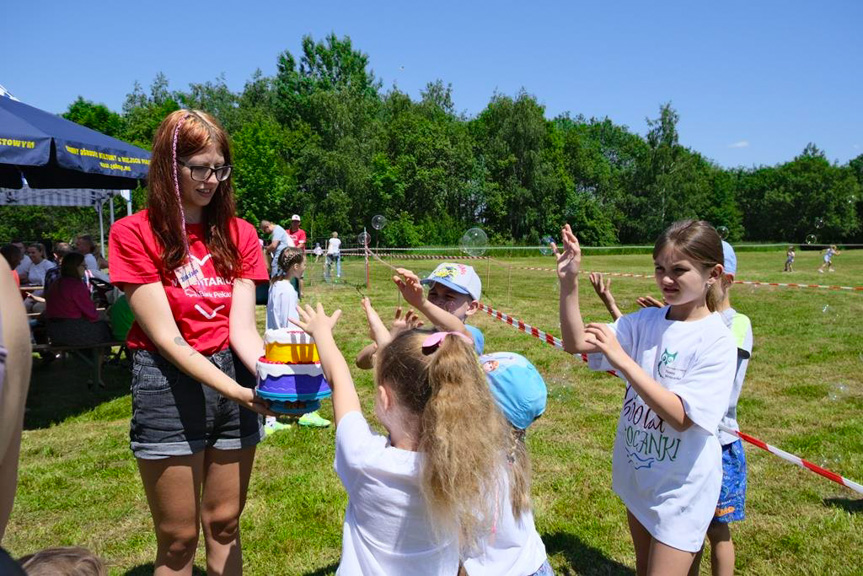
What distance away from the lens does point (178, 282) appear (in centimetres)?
206

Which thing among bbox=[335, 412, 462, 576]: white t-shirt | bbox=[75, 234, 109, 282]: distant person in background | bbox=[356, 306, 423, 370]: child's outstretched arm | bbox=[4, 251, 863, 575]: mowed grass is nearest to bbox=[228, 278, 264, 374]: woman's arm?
bbox=[356, 306, 423, 370]: child's outstretched arm

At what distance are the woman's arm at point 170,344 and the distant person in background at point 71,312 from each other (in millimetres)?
5701

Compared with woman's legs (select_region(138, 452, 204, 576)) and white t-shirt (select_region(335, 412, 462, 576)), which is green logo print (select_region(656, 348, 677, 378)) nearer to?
white t-shirt (select_region(335, 412, 462, 576))

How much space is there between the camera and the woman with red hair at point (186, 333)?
1.97 metres

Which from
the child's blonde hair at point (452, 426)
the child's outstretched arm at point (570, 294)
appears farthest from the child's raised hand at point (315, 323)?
the child's outstretched arm at point (570, 294)

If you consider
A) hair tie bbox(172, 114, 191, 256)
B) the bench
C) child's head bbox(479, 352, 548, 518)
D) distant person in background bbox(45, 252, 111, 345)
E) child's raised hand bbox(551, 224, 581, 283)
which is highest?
hair tie bbox(172, 114, 191, 256)

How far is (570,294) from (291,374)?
111 centimetres

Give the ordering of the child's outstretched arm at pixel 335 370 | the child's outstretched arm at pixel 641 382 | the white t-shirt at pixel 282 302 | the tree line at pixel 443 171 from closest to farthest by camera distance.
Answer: the child's outstretched arm at pixel 335 370 → the child's outstretched arm at pixel 641 382 → the white t-shirt at pixel 282 302 → the tree line at pixel 443 171

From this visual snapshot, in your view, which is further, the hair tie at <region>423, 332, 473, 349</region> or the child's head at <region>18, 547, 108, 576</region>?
the hair tie at <region>423, 332, 473, 349</region>

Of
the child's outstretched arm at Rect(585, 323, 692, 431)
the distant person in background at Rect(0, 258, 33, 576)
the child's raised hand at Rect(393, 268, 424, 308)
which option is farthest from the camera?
the child's raised hand at Rect(393, 268, 424, 308)

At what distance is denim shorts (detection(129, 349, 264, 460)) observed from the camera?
202 centimetres

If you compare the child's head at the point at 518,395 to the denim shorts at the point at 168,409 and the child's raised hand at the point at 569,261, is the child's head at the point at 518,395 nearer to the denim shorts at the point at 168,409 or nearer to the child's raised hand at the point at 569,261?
the child's raised hand at the point at 569,261

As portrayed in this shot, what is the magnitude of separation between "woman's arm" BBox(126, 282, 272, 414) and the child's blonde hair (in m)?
0.52

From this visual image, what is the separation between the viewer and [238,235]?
7.41 feet
